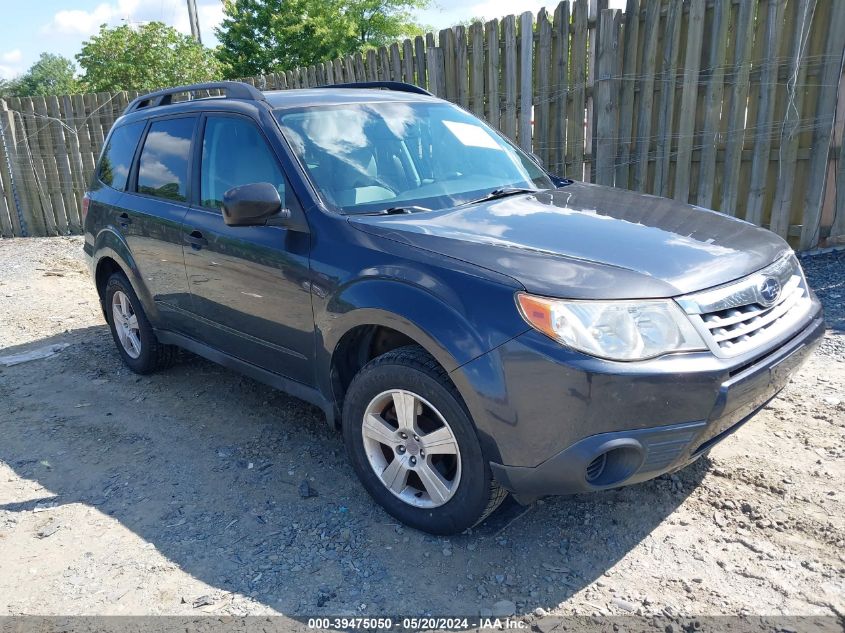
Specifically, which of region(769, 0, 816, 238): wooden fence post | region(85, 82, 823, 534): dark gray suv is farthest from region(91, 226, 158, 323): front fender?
region(769, 0, 816, 238): wooden fence post

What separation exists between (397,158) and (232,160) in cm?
98

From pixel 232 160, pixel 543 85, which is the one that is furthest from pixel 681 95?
pixel 232 160

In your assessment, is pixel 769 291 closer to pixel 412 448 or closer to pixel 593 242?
pixel 593 242

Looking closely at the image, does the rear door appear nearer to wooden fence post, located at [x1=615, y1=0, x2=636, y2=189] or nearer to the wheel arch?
the wheel arch

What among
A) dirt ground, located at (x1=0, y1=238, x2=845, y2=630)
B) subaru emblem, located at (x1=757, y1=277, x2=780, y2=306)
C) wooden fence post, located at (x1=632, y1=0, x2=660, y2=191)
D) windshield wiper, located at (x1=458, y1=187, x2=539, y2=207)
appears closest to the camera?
dirt ground, located at (x1=0, y1=238, x2=845, y2=630)

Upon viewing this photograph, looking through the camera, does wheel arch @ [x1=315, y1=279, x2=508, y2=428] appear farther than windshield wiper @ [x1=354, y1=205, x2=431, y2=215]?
No

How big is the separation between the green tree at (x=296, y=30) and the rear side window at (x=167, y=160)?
2654 centimetres

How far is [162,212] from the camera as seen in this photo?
14.0 feet

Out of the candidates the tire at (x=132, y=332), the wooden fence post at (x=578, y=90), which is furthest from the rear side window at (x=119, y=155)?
the wooden fence post at (x=578, y=90)

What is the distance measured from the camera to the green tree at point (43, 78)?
67688mm

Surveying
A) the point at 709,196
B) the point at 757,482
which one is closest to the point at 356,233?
the point at 757,482

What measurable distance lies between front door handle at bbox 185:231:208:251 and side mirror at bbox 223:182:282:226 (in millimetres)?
769

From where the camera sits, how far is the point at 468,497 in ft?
8.95

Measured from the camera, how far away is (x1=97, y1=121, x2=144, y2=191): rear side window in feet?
15.9
